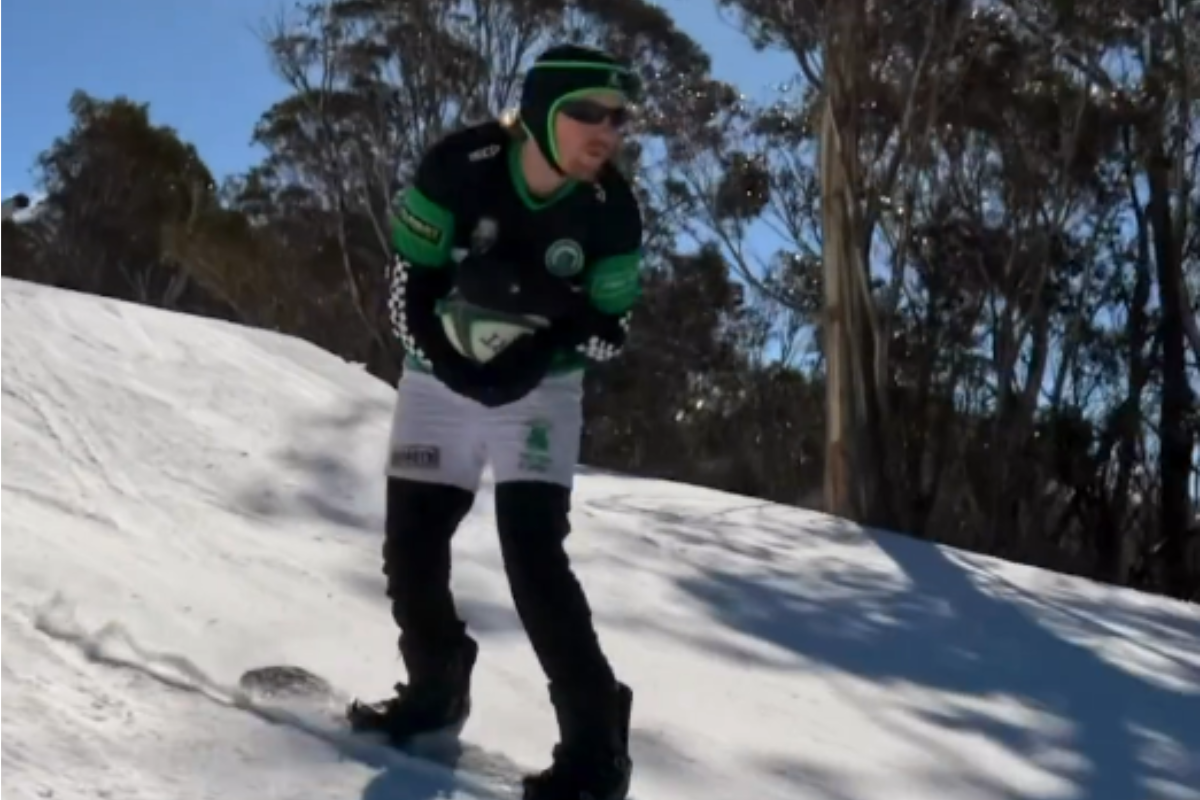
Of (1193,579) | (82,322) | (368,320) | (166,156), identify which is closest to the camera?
(82,322)

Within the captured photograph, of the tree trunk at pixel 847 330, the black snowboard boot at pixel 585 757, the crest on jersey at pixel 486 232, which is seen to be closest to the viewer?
the black snowboard boot at pixel 585 757

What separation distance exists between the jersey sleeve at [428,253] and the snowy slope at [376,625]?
58 cm

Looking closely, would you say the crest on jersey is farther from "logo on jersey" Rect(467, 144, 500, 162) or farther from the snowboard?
the snowboard

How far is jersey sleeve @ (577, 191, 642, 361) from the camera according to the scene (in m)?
2.53

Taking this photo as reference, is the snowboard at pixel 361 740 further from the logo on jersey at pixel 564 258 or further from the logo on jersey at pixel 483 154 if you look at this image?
the logo on jersey at pixel 483 154

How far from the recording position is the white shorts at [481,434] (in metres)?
2.52

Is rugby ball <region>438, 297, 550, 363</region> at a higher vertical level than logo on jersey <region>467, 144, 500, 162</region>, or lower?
lower

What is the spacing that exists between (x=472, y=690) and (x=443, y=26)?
16.7 metres

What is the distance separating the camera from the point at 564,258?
2521 mm

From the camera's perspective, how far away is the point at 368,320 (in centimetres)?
1998

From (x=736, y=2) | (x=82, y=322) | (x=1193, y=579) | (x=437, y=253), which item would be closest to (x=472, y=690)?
(x=437, y=253)

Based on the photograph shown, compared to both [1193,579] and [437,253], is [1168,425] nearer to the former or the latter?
[1193,579]

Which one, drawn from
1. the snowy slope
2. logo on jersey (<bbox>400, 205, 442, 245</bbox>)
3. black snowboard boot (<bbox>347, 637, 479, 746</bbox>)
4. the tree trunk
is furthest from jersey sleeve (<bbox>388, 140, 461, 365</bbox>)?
the tree trunk

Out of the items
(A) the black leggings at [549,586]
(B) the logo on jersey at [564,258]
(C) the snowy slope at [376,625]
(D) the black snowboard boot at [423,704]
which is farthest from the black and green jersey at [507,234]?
(C) the snowy slope at [376,625]
